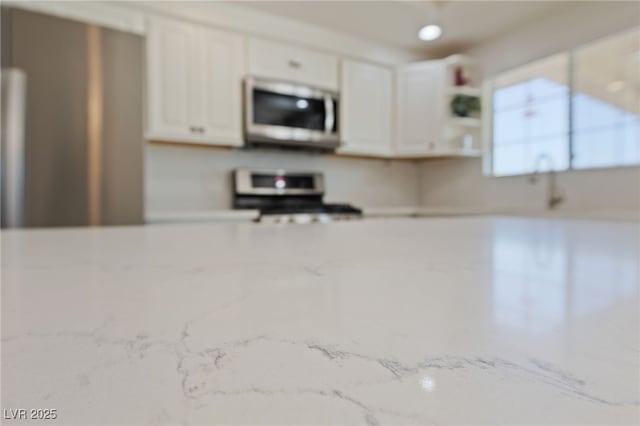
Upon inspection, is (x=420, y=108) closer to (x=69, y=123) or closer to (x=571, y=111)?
(x=571, y=111)

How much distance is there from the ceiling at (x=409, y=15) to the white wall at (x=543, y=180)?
0.33ft

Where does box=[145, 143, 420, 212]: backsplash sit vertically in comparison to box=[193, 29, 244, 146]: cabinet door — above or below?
below

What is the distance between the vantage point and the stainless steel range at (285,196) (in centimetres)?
264

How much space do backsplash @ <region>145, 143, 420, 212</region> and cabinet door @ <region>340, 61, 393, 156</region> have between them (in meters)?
0.30

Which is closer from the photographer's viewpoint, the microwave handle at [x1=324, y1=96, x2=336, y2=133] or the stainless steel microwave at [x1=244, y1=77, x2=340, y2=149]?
the stainless steel microwave at [x1=244, y1=77, x2=340, y2=149]

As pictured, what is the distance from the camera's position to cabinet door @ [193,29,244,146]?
2426mm

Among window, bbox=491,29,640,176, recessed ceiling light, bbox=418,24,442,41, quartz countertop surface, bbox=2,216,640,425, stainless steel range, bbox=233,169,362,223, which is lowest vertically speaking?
quartz countertop surface, bbox=2,216,640,425

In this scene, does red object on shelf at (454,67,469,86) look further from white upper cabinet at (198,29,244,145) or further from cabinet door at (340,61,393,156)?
white upper cabinet at (198,29,244,145)

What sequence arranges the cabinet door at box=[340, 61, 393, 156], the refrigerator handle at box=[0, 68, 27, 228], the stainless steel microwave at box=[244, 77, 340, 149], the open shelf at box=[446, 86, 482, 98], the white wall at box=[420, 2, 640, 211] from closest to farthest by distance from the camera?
the refrigerator handle at box=[0, 68, 27, 228], the white wall at box=[420, 2, 640, 211], the stainless steel microwave at box=[244, 77, 340, 149], the cabinet door at box=[340, 61, 393, 156], the open shelf at box=[446, 86, 482, 98]

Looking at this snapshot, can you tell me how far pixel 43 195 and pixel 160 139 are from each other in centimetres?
83

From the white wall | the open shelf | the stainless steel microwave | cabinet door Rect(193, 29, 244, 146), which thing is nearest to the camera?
the white wall

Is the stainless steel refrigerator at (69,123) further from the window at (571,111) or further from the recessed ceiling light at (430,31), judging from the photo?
the window at (571,111)

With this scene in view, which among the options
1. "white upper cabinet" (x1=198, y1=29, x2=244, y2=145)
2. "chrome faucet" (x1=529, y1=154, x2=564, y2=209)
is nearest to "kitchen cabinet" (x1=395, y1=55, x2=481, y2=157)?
"chrome faucet" (x1=529, y1=154, x2=564, y2=209)

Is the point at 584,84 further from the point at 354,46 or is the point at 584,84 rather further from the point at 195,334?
the point at 195,334
